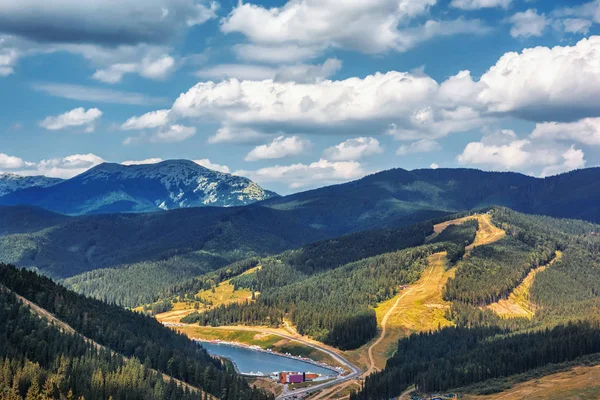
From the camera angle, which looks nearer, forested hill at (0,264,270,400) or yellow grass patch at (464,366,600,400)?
forested hill at (0,264,270,400)

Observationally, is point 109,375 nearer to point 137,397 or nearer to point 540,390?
point 137,397

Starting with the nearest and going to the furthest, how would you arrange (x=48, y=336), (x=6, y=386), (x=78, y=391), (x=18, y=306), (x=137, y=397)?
(x=6, y=386) < (x=78, y=391) < (x=137, y=397) < (x=48, y=336) < (x=18, y=306)

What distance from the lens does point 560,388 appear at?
181 meters

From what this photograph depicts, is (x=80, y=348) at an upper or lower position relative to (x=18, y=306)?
lower

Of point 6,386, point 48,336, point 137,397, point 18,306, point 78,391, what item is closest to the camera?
point 6,386

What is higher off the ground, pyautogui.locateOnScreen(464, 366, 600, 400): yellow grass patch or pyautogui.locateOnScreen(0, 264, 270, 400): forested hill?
pyautogui.locateOnScreen(0, 264, 270, 400): forested hill

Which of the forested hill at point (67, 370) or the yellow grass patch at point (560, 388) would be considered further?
the yellow grass patch at point (560, 388)

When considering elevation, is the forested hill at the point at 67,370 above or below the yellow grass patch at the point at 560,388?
above

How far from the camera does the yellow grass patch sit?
172 metres

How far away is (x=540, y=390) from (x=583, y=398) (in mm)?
16799

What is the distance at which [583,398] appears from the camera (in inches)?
6624

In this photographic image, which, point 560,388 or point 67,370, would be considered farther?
point 560,388

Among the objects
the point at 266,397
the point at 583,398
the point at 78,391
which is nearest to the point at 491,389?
the point at 583,398

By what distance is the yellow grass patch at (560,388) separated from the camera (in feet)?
565
